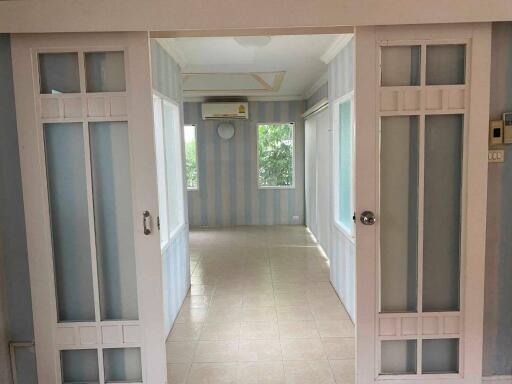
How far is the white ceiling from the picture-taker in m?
3.41

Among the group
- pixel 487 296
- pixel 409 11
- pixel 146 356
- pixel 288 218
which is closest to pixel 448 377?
pixel 487 296

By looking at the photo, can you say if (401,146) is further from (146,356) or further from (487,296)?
(146,356)

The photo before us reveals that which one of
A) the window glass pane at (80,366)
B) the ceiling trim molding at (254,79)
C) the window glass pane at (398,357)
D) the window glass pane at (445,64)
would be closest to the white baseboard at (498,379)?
the window glass pane at (398,357)

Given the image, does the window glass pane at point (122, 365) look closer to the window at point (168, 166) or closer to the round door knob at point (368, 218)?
the window at point (168, 166)

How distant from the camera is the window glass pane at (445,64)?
77.6 inches

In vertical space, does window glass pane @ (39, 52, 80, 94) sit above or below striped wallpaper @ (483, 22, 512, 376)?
above

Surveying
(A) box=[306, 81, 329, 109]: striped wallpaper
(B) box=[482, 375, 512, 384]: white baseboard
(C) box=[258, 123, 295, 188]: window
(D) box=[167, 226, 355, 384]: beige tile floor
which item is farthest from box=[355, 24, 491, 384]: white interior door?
(C) box=[258, 123, 295, 188]: window

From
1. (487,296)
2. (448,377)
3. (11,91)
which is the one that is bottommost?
(448,377)

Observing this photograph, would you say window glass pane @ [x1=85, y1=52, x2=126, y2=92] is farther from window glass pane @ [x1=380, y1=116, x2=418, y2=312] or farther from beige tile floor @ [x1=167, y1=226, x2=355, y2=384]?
beige tile floor @ [x1=167, y1=226, x2=355, y2=384]

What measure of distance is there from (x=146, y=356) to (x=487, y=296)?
1.92 meters

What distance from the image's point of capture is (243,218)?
7457 mm

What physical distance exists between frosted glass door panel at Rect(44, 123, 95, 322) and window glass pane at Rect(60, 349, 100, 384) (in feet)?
0.65

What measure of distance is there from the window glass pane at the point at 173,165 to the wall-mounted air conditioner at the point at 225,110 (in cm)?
328

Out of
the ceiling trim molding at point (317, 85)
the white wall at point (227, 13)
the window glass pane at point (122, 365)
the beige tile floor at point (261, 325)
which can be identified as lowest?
the beige tile floor at point (261, 325)
